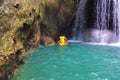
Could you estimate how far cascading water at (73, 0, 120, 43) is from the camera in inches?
765

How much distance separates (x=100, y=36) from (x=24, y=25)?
8.00 meters

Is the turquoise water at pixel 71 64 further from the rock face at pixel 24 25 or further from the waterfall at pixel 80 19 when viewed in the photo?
the waterfall at pixel 80 19

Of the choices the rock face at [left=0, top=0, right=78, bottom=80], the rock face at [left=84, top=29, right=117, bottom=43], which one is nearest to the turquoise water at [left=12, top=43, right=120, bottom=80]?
the rock face at [left=0, top=0, right=78, bottom=80]

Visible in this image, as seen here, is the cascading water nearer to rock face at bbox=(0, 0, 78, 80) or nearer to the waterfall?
the waterfall

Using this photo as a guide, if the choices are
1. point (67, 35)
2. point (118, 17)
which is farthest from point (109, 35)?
point (67, 35)

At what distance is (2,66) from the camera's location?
8.31m

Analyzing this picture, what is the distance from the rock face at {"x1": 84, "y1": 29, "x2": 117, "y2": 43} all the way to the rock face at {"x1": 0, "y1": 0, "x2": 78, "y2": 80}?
1668 millimetres

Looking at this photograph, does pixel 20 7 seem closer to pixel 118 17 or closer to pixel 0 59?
pixel 0 59

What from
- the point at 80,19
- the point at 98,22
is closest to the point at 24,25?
the point at 98,22

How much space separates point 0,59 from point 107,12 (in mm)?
12949

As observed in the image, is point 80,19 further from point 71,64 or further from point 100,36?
point 71,64

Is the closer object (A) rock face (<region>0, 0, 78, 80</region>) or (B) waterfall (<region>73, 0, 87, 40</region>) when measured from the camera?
(A) rock face (<region>0, 0, 78, 80</region>)

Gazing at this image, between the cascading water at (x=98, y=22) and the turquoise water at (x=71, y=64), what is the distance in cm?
355

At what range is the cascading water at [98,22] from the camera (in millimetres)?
19422
